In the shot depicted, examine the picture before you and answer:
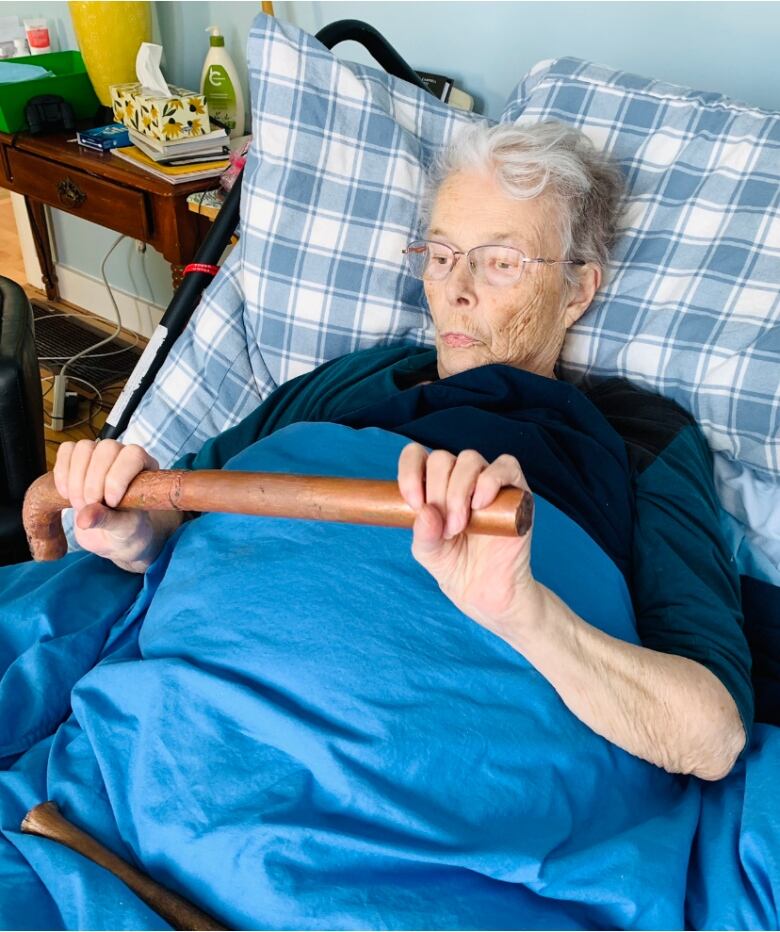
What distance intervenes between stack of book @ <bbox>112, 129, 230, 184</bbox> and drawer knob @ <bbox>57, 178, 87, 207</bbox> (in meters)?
0.16

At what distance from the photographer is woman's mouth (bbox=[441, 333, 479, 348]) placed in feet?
4.41

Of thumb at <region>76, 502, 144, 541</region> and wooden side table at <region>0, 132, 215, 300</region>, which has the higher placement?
thumb at <region>76, 502, 144, 541</region>

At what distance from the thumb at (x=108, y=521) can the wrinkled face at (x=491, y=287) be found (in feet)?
1.72

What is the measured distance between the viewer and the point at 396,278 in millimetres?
1589

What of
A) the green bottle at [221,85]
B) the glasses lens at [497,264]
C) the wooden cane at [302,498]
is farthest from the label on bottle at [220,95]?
the wooden cane at [302,498]

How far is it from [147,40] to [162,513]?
6.39ft

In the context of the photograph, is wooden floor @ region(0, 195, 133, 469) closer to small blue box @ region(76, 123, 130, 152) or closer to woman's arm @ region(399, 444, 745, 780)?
small blue box @ region(76, 123, 130, 152)

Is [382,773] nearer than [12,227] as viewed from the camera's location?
Yes

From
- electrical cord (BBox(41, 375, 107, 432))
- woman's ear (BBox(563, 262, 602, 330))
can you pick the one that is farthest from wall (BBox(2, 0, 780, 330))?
electrical cord (BBox(41, 375, 107, 432))

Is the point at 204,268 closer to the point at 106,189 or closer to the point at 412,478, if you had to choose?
the point at 106,189

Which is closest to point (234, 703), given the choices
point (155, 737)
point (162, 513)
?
point (155, 737)

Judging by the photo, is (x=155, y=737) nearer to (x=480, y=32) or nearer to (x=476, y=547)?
(x=476, y=547)

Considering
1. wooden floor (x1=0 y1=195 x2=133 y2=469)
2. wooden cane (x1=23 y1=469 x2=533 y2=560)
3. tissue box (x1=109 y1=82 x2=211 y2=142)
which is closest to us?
wooden cane (x1=23 y1=469 x2=533 y2=560)

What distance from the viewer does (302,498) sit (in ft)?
2.59
